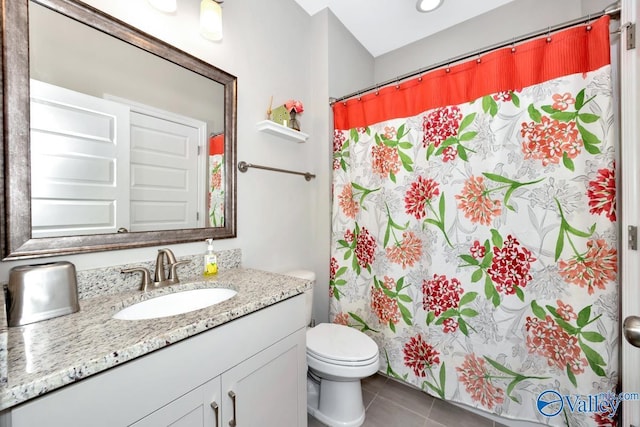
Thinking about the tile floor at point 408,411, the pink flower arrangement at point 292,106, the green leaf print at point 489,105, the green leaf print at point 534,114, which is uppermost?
the pink flower arrangement at point 292,106

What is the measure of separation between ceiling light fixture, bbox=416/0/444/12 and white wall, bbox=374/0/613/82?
0.35 metres

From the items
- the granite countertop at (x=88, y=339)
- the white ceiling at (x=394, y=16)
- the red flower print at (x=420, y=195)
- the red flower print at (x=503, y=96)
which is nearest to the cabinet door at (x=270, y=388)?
the granite countertop at (x=88, y=339)

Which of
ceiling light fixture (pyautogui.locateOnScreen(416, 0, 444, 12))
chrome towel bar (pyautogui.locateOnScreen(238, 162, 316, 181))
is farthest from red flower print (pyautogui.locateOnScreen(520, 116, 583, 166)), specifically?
chrome towel bar (pyautogui.locateOnScreen(238, 162, 316, 181))

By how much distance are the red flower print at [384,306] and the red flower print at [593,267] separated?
87 centimetres

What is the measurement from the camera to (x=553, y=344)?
122 centimetres

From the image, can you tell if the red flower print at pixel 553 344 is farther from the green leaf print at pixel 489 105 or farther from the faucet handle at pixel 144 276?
the faucet handle at pixel 144 276

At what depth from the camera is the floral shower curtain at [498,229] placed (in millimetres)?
1140

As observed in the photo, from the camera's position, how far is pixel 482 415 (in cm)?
146

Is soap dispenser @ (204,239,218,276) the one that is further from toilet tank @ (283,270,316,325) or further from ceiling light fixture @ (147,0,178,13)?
ceiling light fixture @ (147,0,178,13)

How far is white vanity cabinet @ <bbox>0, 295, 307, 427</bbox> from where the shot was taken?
0.55 meters

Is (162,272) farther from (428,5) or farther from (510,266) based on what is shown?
(428,5)

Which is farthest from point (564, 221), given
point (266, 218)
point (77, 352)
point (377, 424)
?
point (77, 352)

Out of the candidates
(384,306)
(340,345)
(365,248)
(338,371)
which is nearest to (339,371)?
(338,371)

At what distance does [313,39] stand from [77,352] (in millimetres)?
2214
